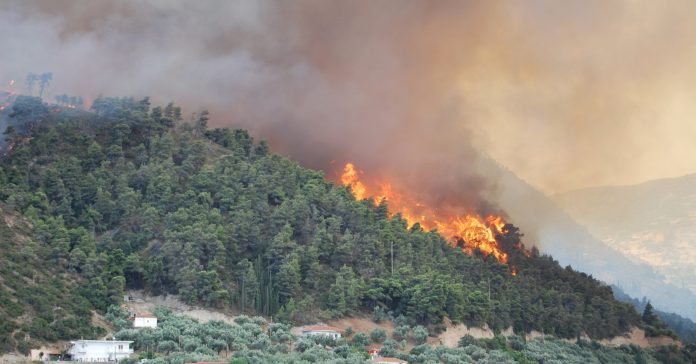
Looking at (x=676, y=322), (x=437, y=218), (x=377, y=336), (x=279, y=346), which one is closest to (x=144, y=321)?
(x=279, y=346)

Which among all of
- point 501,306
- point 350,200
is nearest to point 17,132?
point 350,200

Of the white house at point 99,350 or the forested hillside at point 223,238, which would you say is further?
the forested hillside at point 223,238

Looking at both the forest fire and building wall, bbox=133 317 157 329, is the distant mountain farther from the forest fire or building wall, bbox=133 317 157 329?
building wall, bbox=133 317 157 329

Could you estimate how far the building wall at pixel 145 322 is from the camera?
324 feet

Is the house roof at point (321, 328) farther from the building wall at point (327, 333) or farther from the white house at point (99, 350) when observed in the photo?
the white house at point (99, 350)

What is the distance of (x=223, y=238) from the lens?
11306cm

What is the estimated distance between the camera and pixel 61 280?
336 feet

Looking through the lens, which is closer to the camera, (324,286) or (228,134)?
(324,286)

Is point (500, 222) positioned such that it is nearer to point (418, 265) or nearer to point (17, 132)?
point (418, 265)

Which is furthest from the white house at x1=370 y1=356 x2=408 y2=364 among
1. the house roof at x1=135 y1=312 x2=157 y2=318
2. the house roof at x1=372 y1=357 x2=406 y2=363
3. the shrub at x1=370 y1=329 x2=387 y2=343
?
the house roof at x1=135 y1=312 x2=157 y2=318

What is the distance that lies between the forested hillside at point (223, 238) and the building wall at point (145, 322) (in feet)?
12.8

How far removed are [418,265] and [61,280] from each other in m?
37.2

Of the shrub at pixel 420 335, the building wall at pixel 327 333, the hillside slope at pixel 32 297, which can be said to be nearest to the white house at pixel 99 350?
the hillside slope at pixel 32 297

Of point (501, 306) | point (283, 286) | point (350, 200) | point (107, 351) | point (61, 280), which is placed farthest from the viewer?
point (350, 200)
